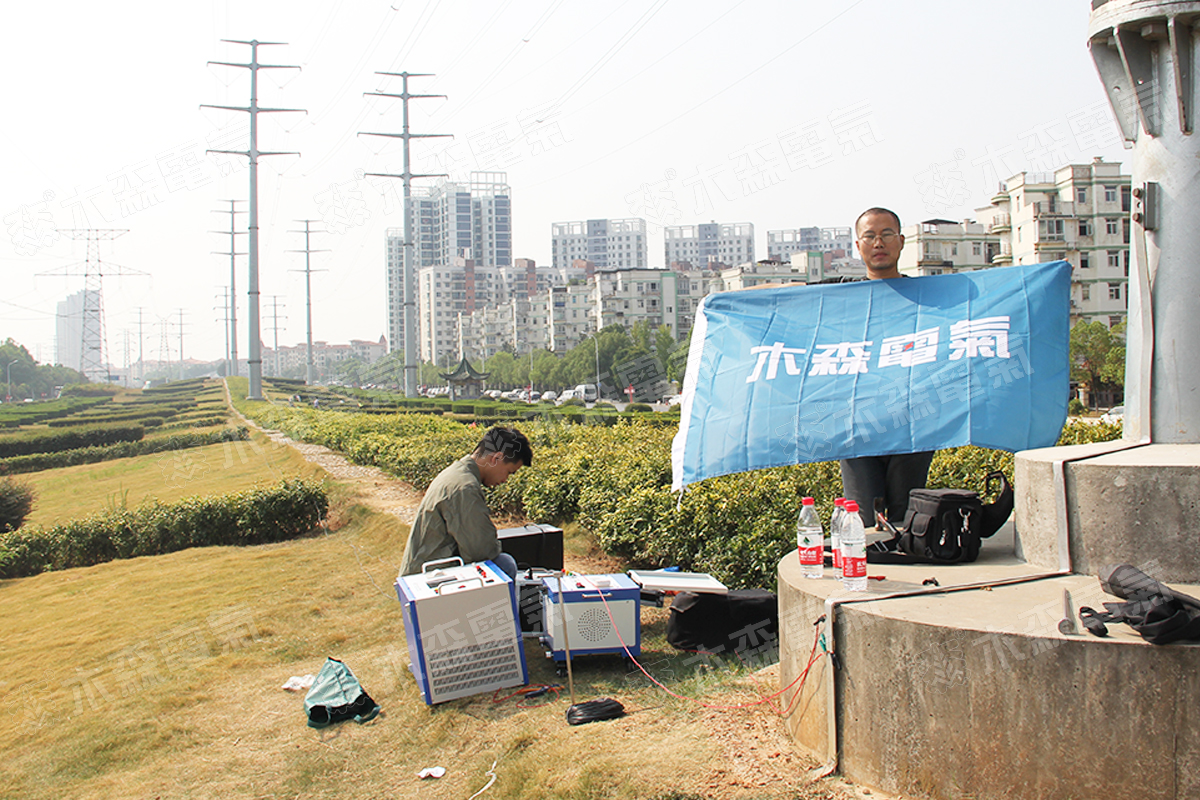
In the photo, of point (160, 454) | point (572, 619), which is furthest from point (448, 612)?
point (160, 454)

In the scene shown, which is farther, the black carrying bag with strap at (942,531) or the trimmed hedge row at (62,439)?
the trimmed hedge row at (62,439)

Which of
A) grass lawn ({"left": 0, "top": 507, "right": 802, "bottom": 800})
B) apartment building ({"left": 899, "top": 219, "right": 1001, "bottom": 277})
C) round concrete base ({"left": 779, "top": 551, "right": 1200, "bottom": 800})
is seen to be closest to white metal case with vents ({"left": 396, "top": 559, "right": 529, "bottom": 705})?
grass lawn ({"left": 0, "top": 507, "right": 802, "bottom": 800})

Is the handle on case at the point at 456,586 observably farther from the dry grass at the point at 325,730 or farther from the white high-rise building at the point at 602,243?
the white high-rise building at the point at 602,243

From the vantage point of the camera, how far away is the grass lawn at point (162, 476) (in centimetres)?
1769

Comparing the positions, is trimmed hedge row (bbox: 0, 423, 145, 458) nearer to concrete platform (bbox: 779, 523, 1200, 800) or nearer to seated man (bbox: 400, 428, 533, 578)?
seated man (bbox: 400, 428, 533, 578)

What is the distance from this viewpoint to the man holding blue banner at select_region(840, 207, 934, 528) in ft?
14.5

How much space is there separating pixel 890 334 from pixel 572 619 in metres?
2.36

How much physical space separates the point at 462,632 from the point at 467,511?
0.74 m

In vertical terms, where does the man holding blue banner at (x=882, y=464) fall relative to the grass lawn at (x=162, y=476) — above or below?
above

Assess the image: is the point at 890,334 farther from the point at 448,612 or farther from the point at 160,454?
the point at 160,454

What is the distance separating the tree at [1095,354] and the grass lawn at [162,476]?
3121cm

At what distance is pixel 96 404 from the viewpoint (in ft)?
133

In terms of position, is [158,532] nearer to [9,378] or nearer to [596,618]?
[596,618]

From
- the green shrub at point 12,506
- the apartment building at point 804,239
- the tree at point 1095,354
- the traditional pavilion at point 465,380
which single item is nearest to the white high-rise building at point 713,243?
the apartment building at point 804,239
